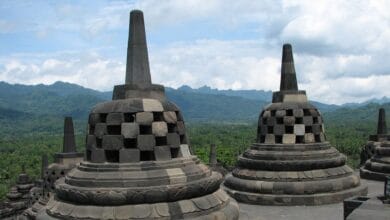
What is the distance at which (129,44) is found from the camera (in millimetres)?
8453

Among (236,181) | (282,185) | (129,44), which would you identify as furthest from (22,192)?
(129,44)

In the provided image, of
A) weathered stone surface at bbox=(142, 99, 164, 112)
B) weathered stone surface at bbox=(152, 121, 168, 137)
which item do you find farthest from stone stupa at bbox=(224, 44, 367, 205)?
weathered stone surface at bbox=(142, 99, 164, 112)

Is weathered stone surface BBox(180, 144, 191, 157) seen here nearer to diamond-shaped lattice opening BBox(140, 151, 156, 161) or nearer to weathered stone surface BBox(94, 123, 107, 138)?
diamond-shaped lattice opening BBox(140, 151, 156, 161)

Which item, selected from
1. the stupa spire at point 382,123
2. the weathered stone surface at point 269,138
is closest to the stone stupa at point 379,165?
the stupa spire at point 382,123

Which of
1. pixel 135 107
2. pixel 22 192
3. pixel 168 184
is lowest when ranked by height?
pixel 22 192

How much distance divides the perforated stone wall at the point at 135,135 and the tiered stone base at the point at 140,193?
0.55ft

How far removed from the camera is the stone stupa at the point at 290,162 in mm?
12719

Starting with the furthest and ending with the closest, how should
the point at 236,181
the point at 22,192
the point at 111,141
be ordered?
the point at 22,192 → the point at 236,181 → the point at 111,141

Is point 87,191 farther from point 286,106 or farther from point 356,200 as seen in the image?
point 286,106

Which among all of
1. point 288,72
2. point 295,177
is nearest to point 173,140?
point 295,177

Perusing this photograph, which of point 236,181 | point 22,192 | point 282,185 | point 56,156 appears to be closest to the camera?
point 282,185

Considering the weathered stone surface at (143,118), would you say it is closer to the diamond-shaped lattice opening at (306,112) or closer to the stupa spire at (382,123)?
the diamond-shaped lattice opening at (306,112)

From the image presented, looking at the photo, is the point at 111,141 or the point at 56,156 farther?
the point at 56,156

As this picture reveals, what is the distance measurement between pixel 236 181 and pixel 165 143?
20.5 feet
